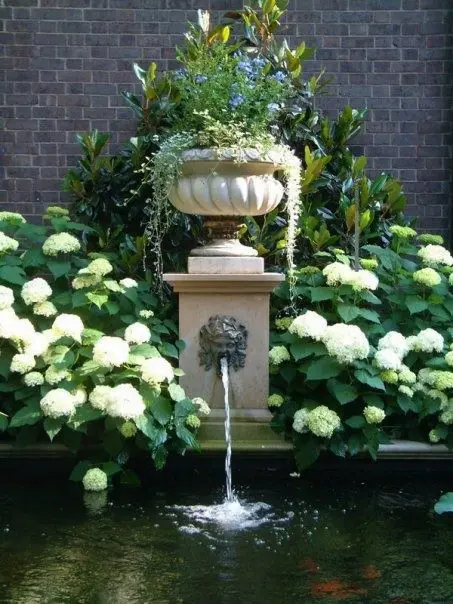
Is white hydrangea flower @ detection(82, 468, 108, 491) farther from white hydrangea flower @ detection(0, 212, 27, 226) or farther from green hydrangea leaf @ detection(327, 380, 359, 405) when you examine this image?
white hydrangea flower @ detection(0, 212, 27, 226)

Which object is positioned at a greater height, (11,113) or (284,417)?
(11,113)

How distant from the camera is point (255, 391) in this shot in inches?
199

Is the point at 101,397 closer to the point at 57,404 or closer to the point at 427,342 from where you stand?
the point at 57,404

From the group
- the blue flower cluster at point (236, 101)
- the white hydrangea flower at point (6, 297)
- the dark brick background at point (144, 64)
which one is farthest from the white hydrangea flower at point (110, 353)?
the dark brick background at point (144, 64)

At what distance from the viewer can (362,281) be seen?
5.08m

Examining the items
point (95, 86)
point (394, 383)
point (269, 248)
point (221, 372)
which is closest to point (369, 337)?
point (394, 383)

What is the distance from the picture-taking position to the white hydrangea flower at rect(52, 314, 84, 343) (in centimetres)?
467

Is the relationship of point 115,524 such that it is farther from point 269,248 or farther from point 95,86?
point 95,86

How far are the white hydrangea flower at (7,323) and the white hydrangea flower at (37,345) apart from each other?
10cm

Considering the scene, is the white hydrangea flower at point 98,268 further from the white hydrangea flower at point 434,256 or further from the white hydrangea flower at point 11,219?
the white hydrangea flower at point 434,256

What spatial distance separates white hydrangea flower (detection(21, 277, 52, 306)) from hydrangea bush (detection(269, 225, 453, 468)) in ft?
3.86

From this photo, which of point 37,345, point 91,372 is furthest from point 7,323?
point 91,372

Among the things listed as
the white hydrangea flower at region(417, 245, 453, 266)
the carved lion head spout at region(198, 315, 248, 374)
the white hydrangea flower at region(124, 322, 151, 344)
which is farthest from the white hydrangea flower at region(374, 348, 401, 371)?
the white hydrangea flower at region(124, 322, 151, 344)

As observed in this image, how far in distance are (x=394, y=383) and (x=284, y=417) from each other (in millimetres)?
558
